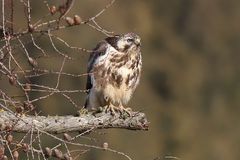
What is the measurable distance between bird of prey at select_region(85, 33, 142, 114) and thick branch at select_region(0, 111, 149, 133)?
126 centimetres

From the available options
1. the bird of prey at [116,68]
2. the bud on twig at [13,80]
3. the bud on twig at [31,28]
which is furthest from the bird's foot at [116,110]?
the bud on twig at [31,28]

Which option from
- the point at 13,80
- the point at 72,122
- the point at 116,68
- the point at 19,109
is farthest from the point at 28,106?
the point at 116,68

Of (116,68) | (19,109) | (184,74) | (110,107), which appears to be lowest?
(184,74)

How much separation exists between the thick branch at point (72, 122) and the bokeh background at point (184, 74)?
1392 cm

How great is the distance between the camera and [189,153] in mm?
25391

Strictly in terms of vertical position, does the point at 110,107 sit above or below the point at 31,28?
below

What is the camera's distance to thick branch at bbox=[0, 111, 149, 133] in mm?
8016

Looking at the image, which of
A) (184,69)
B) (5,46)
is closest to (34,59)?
(5,46)

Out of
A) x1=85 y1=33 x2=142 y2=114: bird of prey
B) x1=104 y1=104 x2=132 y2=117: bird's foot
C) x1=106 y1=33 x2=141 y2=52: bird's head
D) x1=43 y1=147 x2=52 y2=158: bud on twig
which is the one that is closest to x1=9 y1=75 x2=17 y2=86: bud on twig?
x1=43 y1=147 x2=52 y2=158: bud on twig

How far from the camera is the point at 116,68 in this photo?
10.3 metres

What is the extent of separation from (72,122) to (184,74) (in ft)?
62.8

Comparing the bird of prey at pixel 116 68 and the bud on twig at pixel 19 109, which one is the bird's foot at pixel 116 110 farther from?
the bud on twig at pixel 19 109

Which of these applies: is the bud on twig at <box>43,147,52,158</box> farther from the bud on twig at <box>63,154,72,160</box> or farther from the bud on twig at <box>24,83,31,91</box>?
the bud on twig at <box>24,83,31,91</box>

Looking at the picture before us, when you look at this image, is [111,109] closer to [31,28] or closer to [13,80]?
[13,80]
